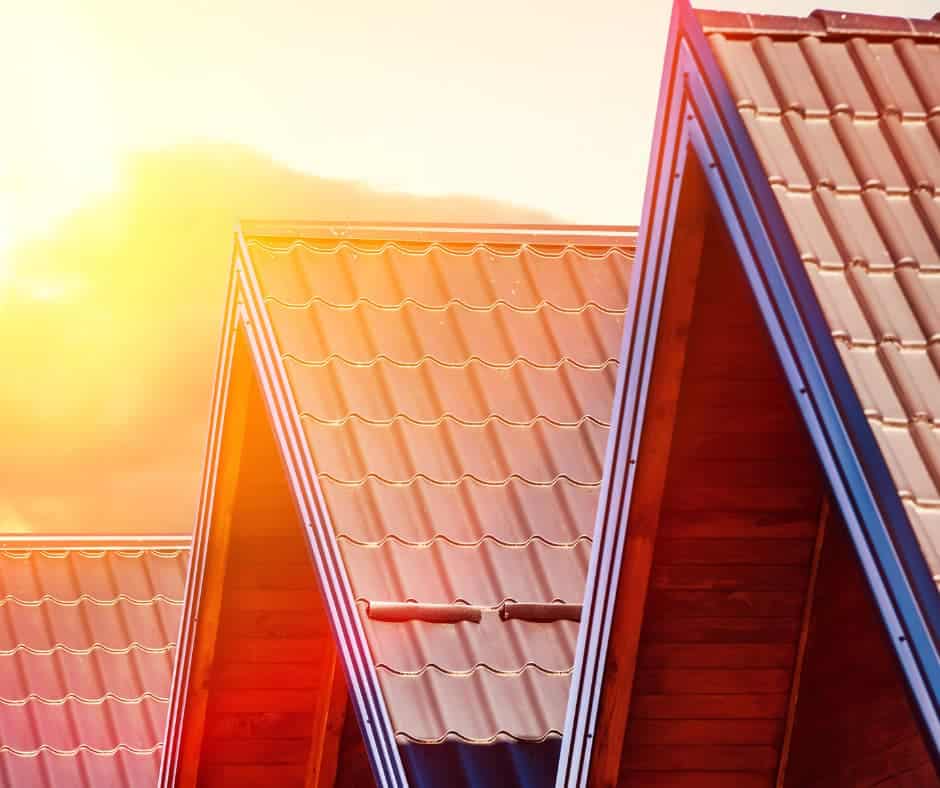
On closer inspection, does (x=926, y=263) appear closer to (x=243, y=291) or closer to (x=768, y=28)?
(x=768, y=28)

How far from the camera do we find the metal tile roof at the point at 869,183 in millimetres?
2805

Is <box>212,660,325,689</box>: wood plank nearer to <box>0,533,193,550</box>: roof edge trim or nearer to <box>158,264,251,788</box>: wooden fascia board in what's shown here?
<box>158,264,251,788</box>: wooden fascia board

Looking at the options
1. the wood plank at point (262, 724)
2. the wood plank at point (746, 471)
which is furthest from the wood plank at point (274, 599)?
the wood plank at point (746, 471)

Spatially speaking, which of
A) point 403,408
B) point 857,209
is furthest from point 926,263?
point 403,408

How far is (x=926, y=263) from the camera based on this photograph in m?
3.11

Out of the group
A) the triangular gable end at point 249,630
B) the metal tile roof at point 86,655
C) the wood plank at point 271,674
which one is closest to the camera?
the triangular gable end at point 249,630

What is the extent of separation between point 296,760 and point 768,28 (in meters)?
6.64

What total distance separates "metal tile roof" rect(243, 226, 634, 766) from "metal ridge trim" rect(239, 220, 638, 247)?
0.04 ft

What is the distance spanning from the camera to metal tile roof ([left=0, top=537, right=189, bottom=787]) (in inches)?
424

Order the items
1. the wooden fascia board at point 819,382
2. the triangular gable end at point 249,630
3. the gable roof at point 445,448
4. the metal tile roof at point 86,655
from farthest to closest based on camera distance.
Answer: the metal tile roof at point 86,655 → the triangular gable end at point 249,630 → the gable roof at point 445,448 → the wooden fascia board at point 819,382

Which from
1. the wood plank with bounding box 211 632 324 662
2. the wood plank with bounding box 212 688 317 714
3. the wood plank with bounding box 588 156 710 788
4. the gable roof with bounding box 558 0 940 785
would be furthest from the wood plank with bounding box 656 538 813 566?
the wood plank with bounding box 212 688 317 714

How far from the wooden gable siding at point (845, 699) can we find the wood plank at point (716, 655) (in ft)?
0.32

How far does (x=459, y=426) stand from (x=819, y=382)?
3.97m

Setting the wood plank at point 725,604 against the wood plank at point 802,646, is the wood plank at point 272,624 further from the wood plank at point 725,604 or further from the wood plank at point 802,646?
the wood plank at point 725,604
